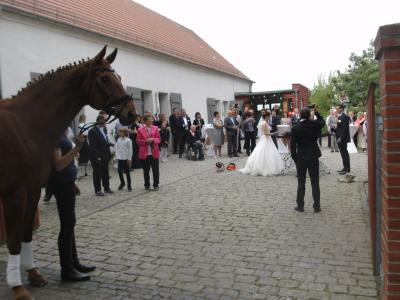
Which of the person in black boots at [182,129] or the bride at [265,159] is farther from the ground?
the person in black boots at [182,129]

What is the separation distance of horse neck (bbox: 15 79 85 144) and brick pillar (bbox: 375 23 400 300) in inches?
108

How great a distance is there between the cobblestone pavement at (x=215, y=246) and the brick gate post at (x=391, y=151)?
0.93 m

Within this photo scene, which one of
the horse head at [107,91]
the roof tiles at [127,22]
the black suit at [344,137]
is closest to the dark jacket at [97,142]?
the roof tiles at [127,22]

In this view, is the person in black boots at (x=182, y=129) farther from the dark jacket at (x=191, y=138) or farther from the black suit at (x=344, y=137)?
the black suit at (x=344, y=137)

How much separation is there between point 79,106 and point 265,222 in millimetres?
3641

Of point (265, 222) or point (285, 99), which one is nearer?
point (265, 222)

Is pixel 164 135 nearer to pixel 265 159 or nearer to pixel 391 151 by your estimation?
pixel 265 159

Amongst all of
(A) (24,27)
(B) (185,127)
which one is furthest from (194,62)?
(A) (24,27)

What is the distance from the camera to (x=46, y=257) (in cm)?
529

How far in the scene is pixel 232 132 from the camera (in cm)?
1722

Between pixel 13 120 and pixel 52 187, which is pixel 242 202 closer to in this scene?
pixel 52 187

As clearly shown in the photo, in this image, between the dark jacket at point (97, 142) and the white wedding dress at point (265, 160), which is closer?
the dark jacket at point (97, 142)

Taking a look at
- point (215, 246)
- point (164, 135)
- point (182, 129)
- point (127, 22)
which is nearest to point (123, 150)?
point (215, 246)

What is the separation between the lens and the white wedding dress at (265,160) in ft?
39.1
